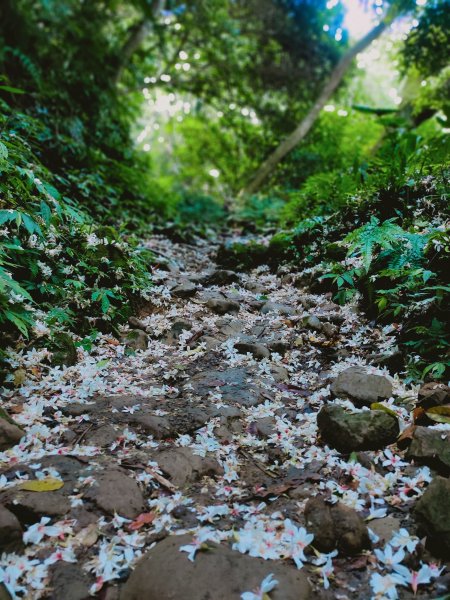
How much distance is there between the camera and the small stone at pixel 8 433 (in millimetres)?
2459

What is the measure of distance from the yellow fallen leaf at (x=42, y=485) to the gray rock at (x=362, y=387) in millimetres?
2068

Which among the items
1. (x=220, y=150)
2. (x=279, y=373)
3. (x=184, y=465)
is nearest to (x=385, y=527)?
(x=184, y=465)

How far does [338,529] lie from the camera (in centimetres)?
202

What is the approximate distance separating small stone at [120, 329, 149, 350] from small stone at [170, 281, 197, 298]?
Result: 3.23 feet

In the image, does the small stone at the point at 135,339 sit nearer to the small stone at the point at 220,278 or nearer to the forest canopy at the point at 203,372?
the forest canopy at the point at 203,372

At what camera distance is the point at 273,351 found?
13.2 ft

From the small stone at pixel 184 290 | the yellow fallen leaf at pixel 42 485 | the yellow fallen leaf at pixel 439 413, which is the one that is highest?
the yellow fallen leaf at pixel 439 413

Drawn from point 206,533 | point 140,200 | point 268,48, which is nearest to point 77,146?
point 140,200

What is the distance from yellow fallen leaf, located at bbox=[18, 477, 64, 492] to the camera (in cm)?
216

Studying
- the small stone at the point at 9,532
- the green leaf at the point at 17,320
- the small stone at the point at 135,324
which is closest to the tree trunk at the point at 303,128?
the small stone at the point at 135,324

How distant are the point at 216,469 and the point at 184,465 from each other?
21cm

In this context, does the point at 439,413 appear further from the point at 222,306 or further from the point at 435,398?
the point at 222,306

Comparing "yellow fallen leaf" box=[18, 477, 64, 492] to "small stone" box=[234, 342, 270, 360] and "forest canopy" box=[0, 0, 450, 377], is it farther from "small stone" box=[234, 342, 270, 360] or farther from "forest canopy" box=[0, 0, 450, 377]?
"small stone" box=[234, 342, 270, 360]

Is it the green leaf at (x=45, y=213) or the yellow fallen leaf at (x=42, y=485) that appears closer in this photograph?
the yellow fallen leaf at (x=42, y=485)
